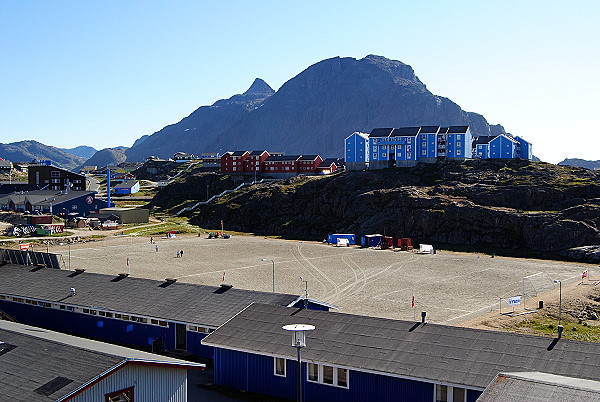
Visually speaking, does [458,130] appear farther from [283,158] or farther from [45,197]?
[45,197]

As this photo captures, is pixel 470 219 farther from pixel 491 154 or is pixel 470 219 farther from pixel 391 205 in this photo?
pixel 491 154

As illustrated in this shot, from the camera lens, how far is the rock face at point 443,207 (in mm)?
79000

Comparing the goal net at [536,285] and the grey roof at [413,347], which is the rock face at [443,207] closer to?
the goal net at [536,285]

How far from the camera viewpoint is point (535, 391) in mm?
13211

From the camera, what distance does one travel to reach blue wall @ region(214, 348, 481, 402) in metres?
18.5

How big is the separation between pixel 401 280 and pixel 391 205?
43078 mm

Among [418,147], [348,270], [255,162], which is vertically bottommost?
[348,270]

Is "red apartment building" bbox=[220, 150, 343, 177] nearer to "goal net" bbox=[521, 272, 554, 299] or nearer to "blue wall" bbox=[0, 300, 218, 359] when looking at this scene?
"goal net" bbox=[521, 272, 554, 299]

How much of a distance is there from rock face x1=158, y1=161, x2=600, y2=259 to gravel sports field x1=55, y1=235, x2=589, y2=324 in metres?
11.1

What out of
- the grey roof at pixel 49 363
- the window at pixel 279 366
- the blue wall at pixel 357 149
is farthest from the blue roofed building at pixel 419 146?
the grey roof at pixel 49 363

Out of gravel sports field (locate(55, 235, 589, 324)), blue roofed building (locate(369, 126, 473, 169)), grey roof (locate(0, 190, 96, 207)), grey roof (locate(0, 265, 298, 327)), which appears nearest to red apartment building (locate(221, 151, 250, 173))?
blue roofed building (locate(369, 126, 473, 169))

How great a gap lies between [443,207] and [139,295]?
220ft

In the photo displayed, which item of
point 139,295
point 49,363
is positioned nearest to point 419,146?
point 139,295

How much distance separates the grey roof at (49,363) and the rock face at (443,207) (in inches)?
2708
